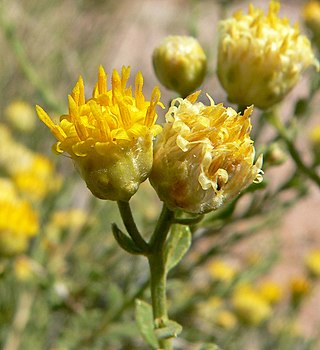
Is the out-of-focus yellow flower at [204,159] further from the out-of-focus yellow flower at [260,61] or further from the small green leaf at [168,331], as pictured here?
the out-of-focus yellow flower at [260,61]

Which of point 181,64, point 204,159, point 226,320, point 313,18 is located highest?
point 204,159

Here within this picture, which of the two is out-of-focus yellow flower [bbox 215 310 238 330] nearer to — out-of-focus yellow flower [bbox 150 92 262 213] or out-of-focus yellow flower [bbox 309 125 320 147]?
out-of-focus yellow flower [bbox 309 125 320 147]

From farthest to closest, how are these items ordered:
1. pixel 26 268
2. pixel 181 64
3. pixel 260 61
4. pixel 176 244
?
pixel 26 268, pixel 181 64, pixel 260 61, pixel 176 244

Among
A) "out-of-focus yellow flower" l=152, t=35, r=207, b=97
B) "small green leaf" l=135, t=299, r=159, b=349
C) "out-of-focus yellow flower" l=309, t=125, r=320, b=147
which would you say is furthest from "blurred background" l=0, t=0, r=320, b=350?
"small green leaf" l=135, t=299, r=159, b=349

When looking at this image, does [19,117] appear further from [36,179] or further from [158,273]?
[158,273]

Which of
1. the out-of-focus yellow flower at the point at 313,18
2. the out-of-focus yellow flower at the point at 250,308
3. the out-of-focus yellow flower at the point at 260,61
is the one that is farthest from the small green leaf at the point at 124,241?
the out-of-focus yellow flower at the point at 250,308

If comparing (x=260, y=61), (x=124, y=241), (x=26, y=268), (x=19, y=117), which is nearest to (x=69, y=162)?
(x=19, y=117)
